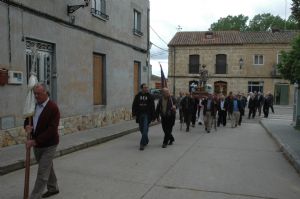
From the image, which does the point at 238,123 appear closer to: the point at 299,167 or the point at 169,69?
the point at 299,167

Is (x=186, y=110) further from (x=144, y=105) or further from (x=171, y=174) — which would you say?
(x=171, y=174)

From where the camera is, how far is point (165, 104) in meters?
11.7

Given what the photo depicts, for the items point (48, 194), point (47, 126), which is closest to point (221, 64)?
point (48, 194)

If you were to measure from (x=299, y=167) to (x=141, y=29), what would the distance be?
14.1 metres

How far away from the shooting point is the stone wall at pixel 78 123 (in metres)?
9.94

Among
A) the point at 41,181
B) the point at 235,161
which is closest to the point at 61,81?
the point at 235,161

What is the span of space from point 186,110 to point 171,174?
28.7 feet

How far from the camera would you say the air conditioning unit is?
996 cm

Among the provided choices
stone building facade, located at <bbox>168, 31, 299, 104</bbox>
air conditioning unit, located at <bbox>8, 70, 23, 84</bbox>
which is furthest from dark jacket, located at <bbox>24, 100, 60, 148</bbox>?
stone building facade, located at <bbox>168, 31, 299, 104</bbox>

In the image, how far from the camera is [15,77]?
10.1 metres

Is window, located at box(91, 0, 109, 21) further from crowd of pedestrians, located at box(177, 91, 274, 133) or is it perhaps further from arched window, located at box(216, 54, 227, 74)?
arched window, located at box(216, 54, 227, 74)

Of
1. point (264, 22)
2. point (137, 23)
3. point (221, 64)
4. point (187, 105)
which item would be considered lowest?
point (187, 105)

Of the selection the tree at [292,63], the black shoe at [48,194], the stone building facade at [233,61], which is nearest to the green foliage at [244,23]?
the stone building facade at [233,61]

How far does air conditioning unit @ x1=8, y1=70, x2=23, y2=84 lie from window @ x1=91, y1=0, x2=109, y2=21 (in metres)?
5.40
